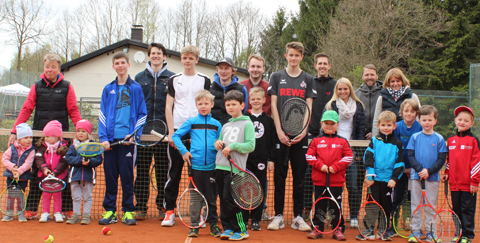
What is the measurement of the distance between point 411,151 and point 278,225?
1.90m

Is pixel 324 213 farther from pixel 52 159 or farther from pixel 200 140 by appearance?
pixel 52 159

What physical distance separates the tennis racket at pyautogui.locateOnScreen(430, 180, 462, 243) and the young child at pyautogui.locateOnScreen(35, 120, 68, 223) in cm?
464

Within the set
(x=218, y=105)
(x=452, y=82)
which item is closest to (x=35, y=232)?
(x=218, y=105)

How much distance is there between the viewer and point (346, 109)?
523 centimetres

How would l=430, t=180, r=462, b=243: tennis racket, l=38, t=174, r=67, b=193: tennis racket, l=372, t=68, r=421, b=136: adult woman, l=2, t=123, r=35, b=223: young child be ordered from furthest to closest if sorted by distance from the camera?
l=372, t=68, r=421, b=136: adult woman < l=2, t=123, r=35, b=223: young child < l=38, t=174, r=67, b=193: tennis racket < l=430, t=180, r=462, b=243: tennis racket

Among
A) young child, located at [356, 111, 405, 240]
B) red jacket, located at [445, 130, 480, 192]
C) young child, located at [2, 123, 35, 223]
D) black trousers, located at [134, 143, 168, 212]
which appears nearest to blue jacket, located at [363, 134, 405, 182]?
young child, located at [356, 111, 405, 240]

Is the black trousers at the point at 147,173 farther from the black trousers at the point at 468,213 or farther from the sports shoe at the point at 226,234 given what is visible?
the black trousers at the point at 468,213

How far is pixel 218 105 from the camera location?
5.16 metres

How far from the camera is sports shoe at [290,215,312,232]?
5.02 meters

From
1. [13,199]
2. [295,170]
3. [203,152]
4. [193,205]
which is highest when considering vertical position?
[203,152]

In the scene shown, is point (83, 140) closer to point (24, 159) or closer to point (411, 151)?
point (24, 159)

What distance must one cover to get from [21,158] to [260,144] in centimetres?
313

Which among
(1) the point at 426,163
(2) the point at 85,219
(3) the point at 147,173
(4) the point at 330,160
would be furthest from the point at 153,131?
(1) the point at 426,163

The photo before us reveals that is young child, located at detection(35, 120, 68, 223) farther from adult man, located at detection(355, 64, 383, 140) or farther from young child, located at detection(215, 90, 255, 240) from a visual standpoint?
adult man, located at detection(355, 64, 383, 140)
